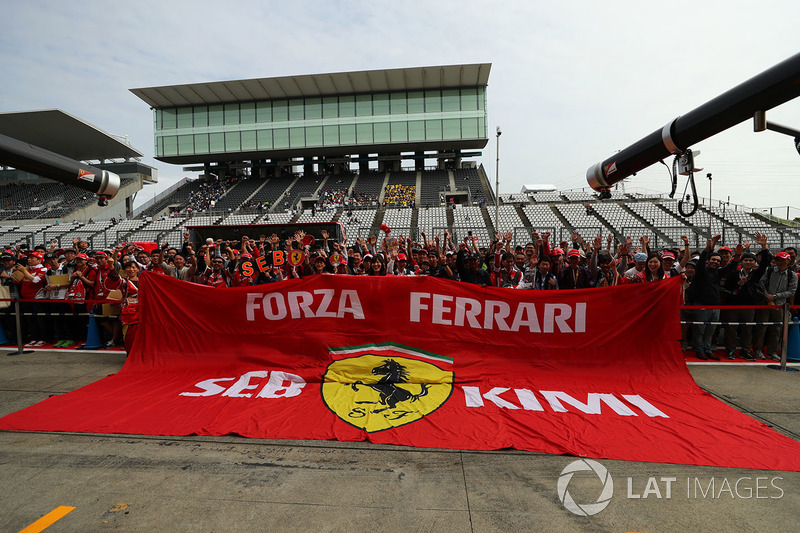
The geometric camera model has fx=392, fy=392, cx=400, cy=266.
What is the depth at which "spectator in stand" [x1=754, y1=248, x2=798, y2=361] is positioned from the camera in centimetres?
672

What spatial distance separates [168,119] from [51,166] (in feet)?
181

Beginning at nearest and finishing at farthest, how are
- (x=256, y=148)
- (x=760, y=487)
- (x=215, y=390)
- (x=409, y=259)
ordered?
(x=760, y=487) → (x=215, y=390) → (x=409, y=259) → (x=256, y=148)

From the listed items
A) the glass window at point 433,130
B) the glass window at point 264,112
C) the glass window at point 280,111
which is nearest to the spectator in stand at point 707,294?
the glass window at point 433,130

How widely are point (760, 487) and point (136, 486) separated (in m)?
5.05

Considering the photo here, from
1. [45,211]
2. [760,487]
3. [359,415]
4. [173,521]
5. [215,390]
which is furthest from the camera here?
[45,211]

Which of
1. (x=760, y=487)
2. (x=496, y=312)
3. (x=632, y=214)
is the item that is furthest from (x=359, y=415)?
(x=632, y=214)

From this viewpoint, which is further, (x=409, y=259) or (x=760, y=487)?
(x=409, y=259)

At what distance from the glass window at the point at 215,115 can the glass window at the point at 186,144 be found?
305cm

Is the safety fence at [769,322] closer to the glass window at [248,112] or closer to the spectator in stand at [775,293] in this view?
the spectator in stand at [775,293]

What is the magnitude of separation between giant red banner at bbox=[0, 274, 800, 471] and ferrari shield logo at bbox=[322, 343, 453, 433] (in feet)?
0.07

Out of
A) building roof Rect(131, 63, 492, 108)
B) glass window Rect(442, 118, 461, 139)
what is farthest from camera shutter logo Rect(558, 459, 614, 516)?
glass window Rect(442, 118, 461, 139)

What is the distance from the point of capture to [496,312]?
18.8 feet

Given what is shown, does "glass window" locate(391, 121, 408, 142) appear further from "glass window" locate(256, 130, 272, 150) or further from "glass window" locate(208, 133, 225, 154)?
"glass window" locate(208, 133, 225, 154)

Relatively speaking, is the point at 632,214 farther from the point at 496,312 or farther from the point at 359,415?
the point at 359,415
